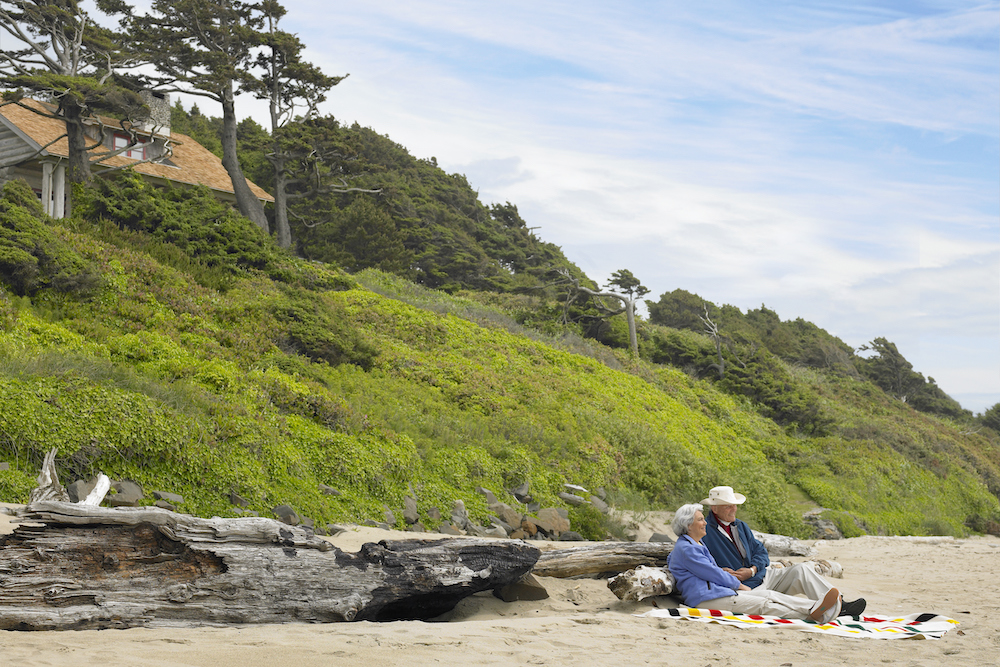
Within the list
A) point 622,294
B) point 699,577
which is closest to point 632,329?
point 622,294

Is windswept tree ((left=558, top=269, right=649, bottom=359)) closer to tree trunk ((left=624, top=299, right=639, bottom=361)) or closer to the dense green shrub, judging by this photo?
tree trunk ((left=624, top=299, right=639, bottom=361))

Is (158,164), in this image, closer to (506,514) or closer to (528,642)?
(506,514)

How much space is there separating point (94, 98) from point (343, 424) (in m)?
14.4

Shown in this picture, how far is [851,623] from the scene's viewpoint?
5812 mm

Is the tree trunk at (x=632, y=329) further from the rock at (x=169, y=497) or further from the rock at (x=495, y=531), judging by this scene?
the rock at (x=169, y=497)

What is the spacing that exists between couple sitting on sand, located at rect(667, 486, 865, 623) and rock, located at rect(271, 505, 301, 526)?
14.4ft

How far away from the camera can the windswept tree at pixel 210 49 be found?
1009 inches

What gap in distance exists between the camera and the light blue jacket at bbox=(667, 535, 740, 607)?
20.6ft

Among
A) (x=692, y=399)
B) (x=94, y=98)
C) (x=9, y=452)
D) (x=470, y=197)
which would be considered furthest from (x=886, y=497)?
(x=470, y=197)

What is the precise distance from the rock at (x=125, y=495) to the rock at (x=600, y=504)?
7.36m

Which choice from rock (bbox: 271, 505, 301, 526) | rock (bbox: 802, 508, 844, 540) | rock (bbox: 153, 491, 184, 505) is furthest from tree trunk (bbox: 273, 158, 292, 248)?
rock (bbox: 153, 491, 184, 505)

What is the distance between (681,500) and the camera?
48.6ft

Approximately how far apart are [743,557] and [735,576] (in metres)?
A: 0.26

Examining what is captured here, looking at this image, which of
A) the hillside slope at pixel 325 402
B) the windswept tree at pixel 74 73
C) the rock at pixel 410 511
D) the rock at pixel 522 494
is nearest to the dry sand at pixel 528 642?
the hillside slope at pixel 325 402
